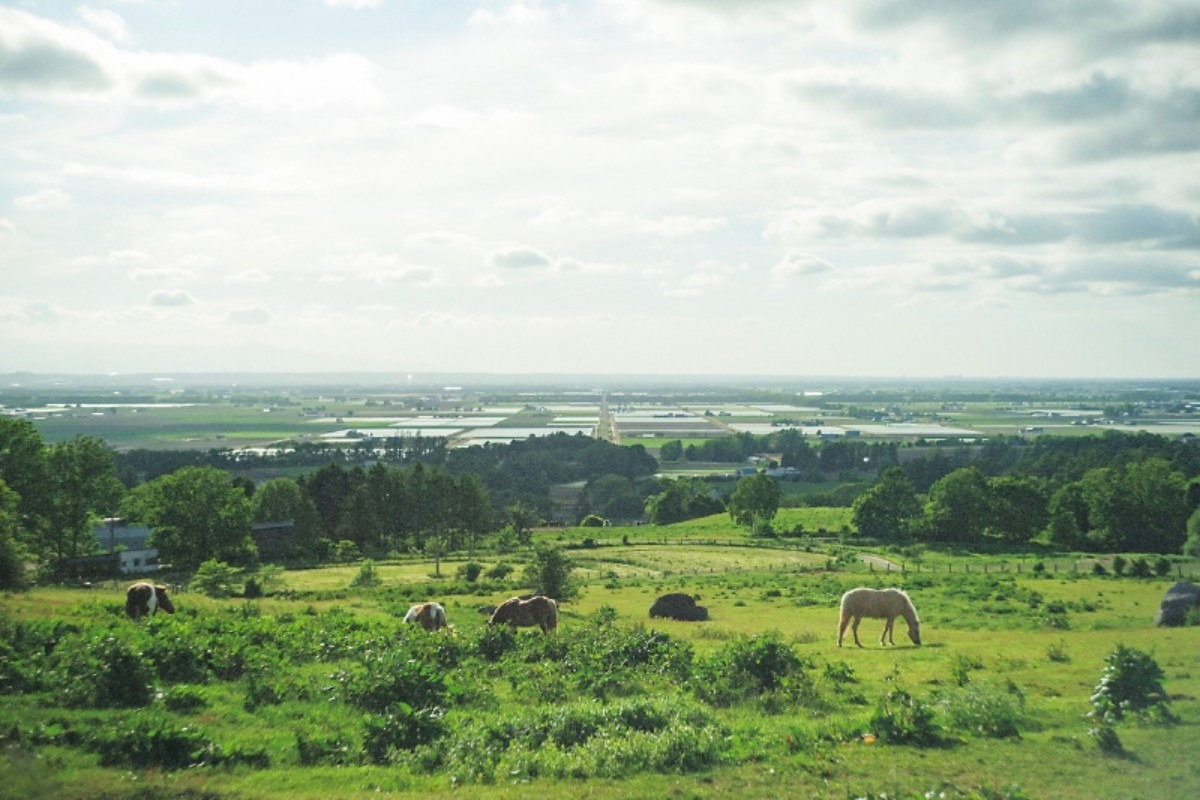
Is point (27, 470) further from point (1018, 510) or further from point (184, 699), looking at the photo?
point (1018, 510)

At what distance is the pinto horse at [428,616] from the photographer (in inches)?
863

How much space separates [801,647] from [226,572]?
32.4 metres

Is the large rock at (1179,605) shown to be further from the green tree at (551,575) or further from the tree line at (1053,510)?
the tree line at (1053,510)

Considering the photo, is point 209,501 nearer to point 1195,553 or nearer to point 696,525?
point 696,525

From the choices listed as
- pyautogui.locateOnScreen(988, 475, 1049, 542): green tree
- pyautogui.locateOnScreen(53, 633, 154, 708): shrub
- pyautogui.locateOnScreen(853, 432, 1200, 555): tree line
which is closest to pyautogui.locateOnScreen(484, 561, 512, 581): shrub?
pyautogui.locateOnScreen(53, 633, 154, 708): shrub

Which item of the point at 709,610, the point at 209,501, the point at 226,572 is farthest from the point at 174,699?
the point at 209,501

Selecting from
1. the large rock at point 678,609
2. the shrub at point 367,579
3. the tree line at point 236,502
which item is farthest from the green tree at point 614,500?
the large rock at point 678,609

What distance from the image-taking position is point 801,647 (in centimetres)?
2225

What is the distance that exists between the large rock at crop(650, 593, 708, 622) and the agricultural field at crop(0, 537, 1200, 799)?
404 inches

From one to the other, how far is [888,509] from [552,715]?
243 ft

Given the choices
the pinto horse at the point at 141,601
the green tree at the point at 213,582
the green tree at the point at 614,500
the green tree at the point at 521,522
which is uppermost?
the pinto horse at the point at 141,601

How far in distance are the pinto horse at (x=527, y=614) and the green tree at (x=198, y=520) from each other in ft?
132

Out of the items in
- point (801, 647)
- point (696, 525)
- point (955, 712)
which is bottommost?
point (696, 525)

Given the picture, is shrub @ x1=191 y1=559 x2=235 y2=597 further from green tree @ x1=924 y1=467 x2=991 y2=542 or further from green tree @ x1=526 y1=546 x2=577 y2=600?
green tree @ x1=924 y1=467 x2=991 y2=542
